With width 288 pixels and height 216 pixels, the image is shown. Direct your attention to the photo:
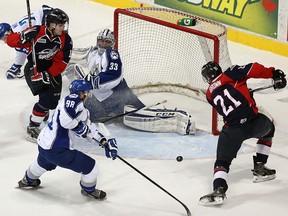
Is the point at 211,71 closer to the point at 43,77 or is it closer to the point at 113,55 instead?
the point at 113,55

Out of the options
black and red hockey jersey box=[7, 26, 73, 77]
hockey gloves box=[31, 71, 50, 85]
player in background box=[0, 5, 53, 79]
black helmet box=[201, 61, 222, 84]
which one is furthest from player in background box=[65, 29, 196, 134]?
black helmet box=[201, 61, 222, 84]

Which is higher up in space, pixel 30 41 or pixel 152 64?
pixel 30 41

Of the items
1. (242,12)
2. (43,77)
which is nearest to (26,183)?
(43,77)

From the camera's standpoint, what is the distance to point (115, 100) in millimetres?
8203

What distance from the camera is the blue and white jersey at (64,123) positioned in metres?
6.71

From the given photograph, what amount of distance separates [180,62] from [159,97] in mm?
391

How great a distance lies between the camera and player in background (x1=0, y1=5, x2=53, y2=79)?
25.6ft

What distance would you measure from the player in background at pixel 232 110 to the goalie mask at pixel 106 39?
46.3 inches

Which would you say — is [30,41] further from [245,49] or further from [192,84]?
[245,49]

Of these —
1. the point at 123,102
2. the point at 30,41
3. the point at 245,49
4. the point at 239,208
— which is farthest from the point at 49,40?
the point at 245,49

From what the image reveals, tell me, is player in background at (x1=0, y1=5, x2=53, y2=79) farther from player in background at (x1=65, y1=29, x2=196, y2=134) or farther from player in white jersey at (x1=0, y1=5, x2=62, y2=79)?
player in background at (x1=65, y1=29, x2=196, y2=134)

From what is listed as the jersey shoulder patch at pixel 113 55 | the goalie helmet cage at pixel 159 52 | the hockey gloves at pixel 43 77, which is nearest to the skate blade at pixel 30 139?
the hockey gloves at pixel 43 77

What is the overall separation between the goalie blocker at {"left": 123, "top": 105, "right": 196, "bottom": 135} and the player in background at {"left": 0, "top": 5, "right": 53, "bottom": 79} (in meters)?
1.18

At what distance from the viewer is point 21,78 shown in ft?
30.6
